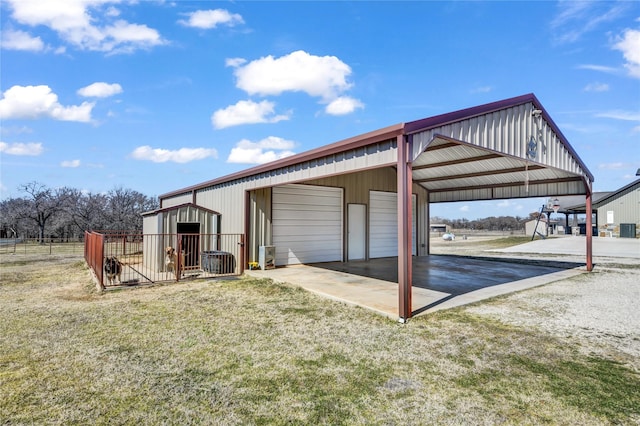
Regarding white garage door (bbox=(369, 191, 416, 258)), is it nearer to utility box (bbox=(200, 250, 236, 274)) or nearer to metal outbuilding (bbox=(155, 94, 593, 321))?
metal outbuilding (bbox=(155, 94, 593, 321))

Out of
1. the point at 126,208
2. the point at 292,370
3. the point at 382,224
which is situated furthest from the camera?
the point at 126,208

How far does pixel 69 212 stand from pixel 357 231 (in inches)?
982

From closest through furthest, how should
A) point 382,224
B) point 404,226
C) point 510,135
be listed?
point 404,226
point 510,135
point 382,224

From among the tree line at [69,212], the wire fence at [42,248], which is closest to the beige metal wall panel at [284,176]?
the wire fence at [42,248]

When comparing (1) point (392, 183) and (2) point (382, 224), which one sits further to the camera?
(1) point (392, 183)

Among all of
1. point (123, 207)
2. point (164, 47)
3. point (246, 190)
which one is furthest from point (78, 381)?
point (123, 207)

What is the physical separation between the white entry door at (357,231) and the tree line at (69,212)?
1949 cm

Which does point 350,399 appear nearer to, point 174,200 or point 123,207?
point 174,200

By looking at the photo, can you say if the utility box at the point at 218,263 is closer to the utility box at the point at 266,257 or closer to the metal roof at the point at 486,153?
the utility box at the point at 266,257

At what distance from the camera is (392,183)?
45.6 ft

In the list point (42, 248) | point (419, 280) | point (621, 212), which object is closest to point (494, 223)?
point (621, 212)

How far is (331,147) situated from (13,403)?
5.54m

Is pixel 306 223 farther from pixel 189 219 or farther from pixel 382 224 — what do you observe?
pixel 189 219

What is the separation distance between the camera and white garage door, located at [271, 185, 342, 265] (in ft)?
36.1
